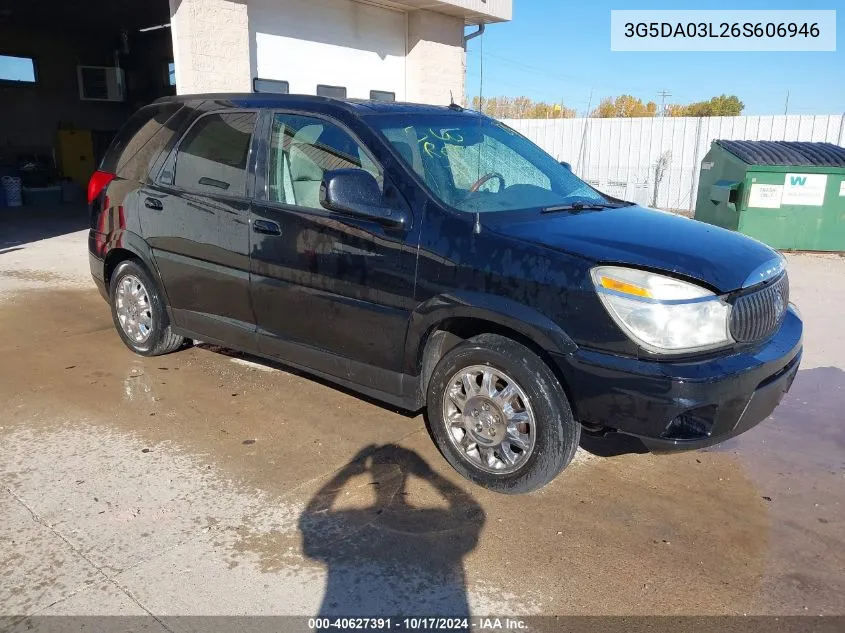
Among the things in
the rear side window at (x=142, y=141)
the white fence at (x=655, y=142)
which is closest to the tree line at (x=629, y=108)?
the white fence at (x=655, y=142)

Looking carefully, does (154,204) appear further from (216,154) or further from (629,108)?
(629,108)

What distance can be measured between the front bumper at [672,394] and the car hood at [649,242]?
38cm

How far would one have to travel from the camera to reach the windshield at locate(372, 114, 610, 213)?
3703 millimetres

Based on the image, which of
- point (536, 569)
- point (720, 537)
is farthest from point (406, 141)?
point (720, 537)

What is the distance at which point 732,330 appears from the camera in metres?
3.03

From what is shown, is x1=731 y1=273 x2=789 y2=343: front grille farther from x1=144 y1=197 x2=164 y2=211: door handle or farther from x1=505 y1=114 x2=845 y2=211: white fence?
x1=505 y1=114 x2=845 y2=211: white fence

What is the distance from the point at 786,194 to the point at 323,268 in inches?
347

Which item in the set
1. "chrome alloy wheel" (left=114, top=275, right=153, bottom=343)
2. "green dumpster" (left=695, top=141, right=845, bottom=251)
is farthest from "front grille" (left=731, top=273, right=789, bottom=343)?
"green dumpster" (left=695, top=141, right=845, bottom=251)

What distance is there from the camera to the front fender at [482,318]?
3072mm

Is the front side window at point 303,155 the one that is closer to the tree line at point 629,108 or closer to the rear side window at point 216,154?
the rear side window at point 216,154

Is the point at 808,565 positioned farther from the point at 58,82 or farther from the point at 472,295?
the point at 58,82

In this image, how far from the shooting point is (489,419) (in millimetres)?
3379

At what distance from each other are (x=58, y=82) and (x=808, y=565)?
2267 cm

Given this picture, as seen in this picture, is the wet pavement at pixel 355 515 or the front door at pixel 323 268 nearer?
the wet pavement at pixel 355 515
